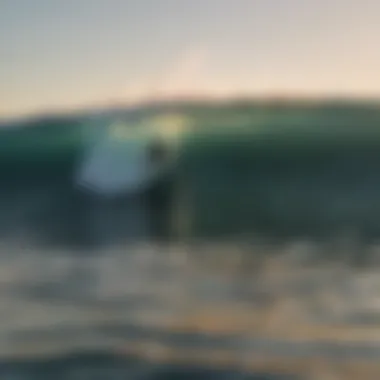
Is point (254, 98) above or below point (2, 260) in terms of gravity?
above

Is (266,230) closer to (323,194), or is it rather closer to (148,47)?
(323,194)

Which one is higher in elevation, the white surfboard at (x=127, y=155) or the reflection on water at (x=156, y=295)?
the white surfboard at (x=127, y=155)

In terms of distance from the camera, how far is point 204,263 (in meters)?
0.74

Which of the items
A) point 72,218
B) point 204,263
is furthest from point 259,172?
point 72,218

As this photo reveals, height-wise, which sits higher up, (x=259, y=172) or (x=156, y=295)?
(x=259, y=172)

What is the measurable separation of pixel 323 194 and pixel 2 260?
40 centimetres

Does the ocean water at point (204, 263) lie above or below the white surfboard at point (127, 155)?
below

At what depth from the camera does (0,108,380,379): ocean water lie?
729 mm

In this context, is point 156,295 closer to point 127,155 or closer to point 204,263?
point 204,263

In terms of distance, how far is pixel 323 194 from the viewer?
74 cm

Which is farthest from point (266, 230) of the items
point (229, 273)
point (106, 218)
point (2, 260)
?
point (2, 260)

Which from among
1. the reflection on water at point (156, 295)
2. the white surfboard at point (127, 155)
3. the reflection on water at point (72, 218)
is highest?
the white surfboard at point (127, 155)

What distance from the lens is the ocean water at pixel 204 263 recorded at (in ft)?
2.39

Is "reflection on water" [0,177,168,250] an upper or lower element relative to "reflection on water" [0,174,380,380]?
upper
